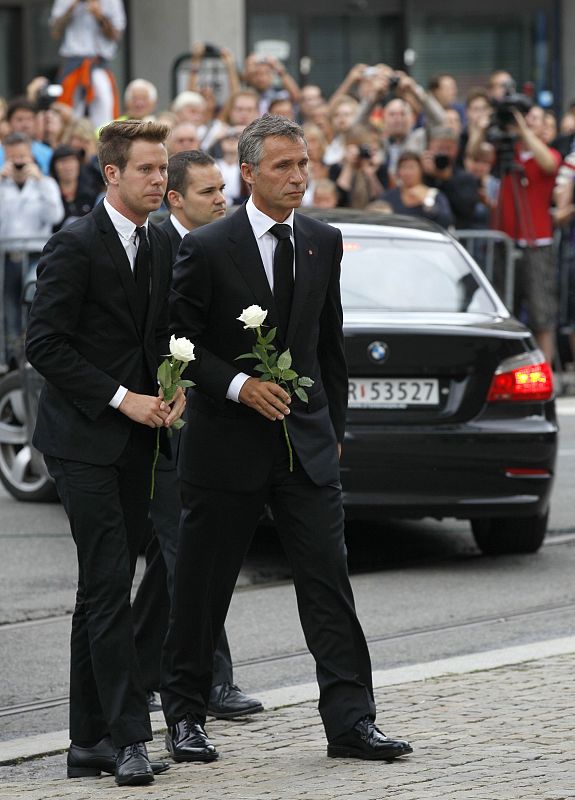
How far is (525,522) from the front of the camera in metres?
9.66

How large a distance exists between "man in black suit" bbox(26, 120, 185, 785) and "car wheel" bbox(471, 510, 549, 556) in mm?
4265

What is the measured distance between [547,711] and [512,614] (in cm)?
206

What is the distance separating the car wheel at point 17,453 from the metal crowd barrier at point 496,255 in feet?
18.1

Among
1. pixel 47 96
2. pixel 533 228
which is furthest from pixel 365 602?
pixel 47 96

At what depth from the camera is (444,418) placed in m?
9.05

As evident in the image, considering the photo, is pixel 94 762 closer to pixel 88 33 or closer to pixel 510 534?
pixel 510 534

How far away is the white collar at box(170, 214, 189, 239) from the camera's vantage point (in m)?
6.80

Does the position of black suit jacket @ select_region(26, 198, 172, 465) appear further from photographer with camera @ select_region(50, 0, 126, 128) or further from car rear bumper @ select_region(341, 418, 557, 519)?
photographer with camera @ select_region(50, 0, 126, 128)

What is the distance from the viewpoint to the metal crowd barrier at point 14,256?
51.2 ft

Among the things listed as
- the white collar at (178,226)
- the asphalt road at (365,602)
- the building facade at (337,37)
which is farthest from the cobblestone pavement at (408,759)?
the building facade at (337,37)

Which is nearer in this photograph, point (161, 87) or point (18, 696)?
point (18, 696)

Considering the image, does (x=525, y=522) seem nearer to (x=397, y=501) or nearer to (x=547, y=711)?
(x=397, y=501)

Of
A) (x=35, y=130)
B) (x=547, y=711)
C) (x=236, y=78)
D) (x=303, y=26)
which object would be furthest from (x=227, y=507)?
(x=303, y=26)

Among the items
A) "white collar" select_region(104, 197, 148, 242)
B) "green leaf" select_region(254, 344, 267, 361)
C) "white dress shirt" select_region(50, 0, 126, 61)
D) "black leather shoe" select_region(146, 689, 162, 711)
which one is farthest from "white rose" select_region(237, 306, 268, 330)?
"white dress shirt" select_region(50, 0, 126, 61)
